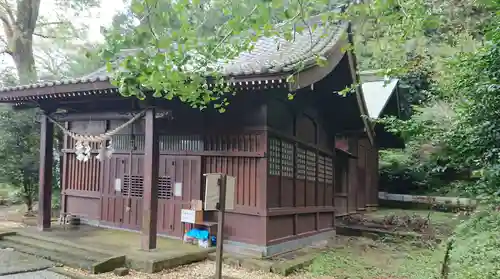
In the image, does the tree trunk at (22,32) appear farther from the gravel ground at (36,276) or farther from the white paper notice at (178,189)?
the gravel ground at (36,276)

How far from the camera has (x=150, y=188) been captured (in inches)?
264

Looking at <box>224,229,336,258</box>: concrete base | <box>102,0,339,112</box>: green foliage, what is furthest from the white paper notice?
<box>102,0,339,112</box>: green foliage

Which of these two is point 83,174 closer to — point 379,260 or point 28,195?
point 28,195

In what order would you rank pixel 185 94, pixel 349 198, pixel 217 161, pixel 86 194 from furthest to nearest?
1. pixel 349 198
2. pixel 86 194
3. pixel 217 161
4. pixel 185 94

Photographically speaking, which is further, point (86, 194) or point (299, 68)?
point (86, 194)

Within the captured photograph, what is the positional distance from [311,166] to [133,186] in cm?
394

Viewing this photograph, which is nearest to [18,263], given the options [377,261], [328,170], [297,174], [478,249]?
[297,174]

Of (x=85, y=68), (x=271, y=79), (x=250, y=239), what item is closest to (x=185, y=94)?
(x=271, y=79)

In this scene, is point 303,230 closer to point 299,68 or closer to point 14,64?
point 299,68

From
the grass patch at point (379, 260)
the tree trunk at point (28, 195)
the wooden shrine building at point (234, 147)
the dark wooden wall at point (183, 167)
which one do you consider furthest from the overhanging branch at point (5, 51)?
the grass patch at point (379, 260)

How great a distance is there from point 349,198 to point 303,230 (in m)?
5.88

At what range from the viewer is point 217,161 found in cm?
753

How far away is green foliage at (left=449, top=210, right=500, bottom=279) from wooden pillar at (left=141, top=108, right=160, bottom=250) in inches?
175

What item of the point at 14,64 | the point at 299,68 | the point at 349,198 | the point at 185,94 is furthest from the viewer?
the point at 14,64
